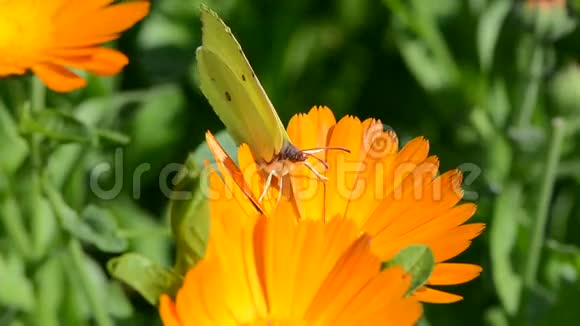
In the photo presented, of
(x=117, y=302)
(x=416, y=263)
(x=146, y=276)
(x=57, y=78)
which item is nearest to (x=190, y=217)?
(x=146, y=276)

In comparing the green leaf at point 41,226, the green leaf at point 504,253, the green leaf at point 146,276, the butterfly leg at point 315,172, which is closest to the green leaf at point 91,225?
the green leaf at point 41,226

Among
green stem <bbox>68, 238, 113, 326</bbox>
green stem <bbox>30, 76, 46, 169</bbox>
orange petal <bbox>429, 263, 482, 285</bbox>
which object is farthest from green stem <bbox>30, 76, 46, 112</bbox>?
orange petal <bbox>429, 263, 482, 285</bbox>

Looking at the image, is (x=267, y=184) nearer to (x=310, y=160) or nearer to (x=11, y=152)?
(x=310, y=160)

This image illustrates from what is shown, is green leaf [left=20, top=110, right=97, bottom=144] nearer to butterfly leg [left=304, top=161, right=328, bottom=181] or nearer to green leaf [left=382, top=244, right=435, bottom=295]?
butterfly leg [left=304, top=161, right=328, bottom=181]

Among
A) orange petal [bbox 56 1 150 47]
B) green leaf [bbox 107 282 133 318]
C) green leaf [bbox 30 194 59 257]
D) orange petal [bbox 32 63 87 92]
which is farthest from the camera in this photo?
green leaf [bbox 107 282 133 318]

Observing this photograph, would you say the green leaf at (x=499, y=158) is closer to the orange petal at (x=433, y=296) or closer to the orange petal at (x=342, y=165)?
the orange petal at (x=342, y=165)

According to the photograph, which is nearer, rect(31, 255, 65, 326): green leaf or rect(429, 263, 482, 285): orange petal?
rect(429, 263, 482, 285): orange petal

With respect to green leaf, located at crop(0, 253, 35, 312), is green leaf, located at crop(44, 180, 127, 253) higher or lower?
higher
